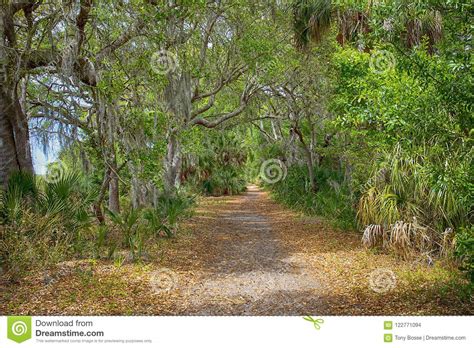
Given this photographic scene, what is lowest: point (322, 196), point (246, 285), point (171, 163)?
point (246, 285)

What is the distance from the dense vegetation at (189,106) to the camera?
484 centimetres

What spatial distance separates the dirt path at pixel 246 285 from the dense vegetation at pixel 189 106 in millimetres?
580

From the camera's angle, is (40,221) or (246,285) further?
(40,221)

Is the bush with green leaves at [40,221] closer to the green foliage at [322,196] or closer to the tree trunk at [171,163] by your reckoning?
the tree trunk at [171,163]

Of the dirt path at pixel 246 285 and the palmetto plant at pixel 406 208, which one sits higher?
the palmetto plant at pixel 406 208

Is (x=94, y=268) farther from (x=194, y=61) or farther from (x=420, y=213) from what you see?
(x=194, y=61)

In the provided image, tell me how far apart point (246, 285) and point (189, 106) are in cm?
883

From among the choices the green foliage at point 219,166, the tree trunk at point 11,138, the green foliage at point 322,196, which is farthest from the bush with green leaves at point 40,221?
the green foliage at point 219,166

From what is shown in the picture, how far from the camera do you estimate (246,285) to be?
662 centimetres

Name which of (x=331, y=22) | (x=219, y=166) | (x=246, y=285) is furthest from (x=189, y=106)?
(x=219, y=166)

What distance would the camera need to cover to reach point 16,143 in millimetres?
8164

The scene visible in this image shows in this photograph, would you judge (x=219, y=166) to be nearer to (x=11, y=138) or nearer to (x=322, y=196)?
(x=322, y=196)

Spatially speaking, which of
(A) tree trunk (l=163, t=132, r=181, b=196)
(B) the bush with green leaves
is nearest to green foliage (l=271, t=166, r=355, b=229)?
(A) tree trunk (l=163, t=132, r=181, b=196)

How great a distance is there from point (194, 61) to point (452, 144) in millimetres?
9709
